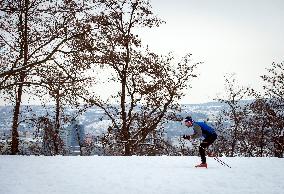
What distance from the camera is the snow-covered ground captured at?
6211 millimetres

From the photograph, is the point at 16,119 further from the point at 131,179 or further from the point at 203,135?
the point at 131,179

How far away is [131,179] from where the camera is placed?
24.5ft

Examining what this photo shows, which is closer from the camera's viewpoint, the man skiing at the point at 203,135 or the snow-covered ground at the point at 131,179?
the snow-covered ground at the point at 131,179

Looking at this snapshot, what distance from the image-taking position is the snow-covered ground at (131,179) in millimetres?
6211

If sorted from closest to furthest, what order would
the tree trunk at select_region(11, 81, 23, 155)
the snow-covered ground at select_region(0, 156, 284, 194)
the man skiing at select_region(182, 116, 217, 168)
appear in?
the snow-covered ground at select_region(0, 156, 284, 194) < the man skiing at select_region(182, 116, 217, 168) < the tree trunk at select_region(11, 81, 23, 155)

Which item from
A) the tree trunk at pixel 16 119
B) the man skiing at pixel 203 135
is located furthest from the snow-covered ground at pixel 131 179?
the tree trunk at pixel 16 119

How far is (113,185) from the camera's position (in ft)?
22.0

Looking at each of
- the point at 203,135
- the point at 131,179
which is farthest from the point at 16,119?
the point at 131,179

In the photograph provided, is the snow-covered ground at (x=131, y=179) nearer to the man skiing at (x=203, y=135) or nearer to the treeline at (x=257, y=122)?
the man skiing at (x=203, y=135)

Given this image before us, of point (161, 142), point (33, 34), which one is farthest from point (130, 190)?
point (161, 142)

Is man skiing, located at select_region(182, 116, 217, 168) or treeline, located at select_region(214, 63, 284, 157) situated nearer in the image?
man skiing, located at select_region(182, 116, 217, 168)

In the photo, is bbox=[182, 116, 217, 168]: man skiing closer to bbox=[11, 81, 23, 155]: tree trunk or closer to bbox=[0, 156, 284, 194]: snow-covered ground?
bbox=[0, 156, 284, 194]: snow-covered ground

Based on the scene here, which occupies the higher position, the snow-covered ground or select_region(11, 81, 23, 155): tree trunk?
select_region(11, 81, 23, 155): tree trunk

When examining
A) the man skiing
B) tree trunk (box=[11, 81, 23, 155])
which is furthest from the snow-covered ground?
tree trunk (box=[11, 81, 23, 155])
